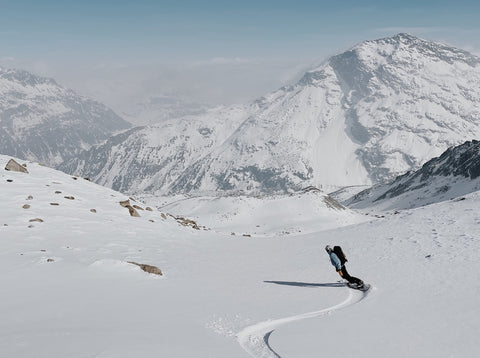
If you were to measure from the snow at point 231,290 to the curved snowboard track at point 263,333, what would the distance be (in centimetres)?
5

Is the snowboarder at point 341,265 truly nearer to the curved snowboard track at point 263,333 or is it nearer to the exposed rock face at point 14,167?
the curved snowboard track at point 263,333

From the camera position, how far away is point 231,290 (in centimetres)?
1494

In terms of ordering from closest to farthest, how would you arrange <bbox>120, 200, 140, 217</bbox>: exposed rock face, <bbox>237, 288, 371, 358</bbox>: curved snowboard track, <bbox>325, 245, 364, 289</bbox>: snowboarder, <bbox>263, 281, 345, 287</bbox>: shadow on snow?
<bbox>237, 288, 371, 358</bbox>: curved snowboard track, <bbox>325, 245, 364, 289</bbox>: snowboarder, <bbox>263, 281, 345, 287</bbox>: shadow on snow, <bbox>120, 200, 140, 217</bbox>: exposed rock face

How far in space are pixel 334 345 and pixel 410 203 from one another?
199 metres

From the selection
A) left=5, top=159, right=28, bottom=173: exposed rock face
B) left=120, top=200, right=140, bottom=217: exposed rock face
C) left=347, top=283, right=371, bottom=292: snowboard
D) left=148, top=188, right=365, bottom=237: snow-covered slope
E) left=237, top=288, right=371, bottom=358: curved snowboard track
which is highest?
left=5, top=159, right=28, bottom=173: exposed rock face

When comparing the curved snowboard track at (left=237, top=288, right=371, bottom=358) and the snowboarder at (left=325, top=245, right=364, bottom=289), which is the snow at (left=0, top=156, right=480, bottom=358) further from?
the snowboarder at (left=325, top=245, right=364, bottom=289)

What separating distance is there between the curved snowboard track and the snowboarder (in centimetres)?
167

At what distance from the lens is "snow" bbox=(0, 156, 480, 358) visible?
916cm

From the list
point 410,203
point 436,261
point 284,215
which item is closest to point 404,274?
point 436,261

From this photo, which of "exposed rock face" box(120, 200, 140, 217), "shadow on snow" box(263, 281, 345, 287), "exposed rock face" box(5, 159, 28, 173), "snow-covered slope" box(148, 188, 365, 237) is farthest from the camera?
"snow-covered slope" box(148, 188, 365, 237)

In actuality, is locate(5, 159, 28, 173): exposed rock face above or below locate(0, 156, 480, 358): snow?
above

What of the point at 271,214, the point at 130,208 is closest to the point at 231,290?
the point at 130,208

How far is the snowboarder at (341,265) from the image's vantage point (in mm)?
15144

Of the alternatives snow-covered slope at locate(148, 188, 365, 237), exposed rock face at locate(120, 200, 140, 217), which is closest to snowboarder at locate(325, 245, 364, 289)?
exposed rock face at locate(120, 200, 140, 217)
